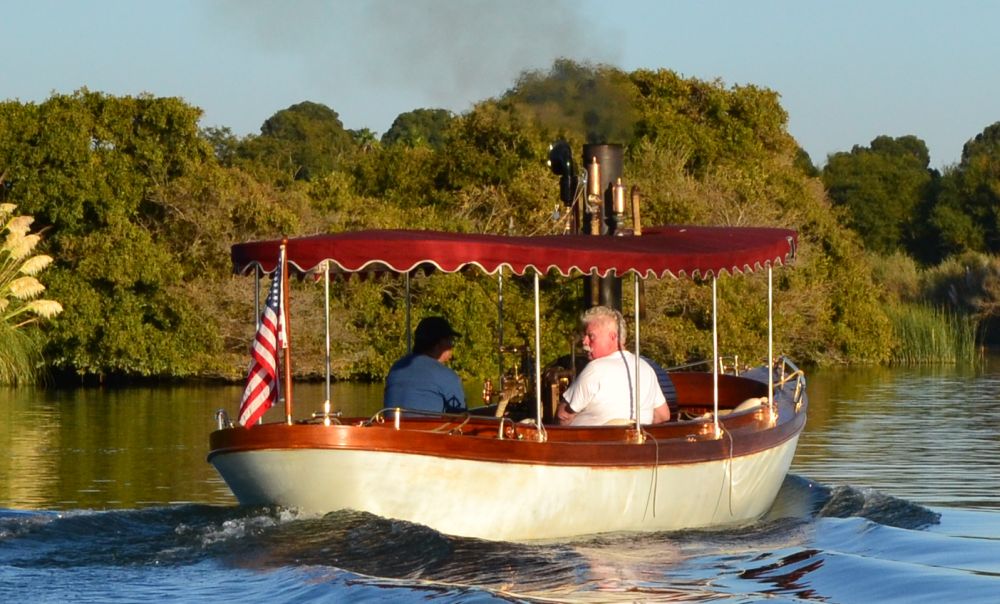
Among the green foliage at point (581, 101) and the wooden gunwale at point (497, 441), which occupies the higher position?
the green foliage at point (581, 101)

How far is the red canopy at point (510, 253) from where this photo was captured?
30.7 ft

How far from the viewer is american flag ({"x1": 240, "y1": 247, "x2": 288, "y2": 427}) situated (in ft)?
30.4

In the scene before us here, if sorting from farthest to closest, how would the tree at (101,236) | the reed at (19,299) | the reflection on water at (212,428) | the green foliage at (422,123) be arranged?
the green foliage at (422,123) < the tree at (101,236) < the reed at (19,299) < the reflection on water at (212,428)

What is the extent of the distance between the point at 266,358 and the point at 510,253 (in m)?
1.48

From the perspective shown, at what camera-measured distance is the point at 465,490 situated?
9594 mm

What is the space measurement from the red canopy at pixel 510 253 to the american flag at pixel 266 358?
28 centimetres

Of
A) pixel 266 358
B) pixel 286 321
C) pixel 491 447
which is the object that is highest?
pixel 286 321

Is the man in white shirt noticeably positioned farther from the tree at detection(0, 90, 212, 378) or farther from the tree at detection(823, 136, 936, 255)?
the tree at detection(823, 136, 936, 255)

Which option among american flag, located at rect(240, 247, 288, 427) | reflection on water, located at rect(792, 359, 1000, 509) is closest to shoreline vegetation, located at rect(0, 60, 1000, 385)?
reflection on water, located at rect(792, 359, 1000, 509)

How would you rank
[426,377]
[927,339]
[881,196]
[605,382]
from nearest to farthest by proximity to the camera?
[605,382] < [426,377] < [927,339] < [881,196]

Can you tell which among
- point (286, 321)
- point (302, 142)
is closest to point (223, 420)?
point (286, 321)

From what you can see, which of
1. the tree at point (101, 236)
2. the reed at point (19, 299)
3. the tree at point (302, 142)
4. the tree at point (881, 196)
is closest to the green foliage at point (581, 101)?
the reed at point (19, 299)

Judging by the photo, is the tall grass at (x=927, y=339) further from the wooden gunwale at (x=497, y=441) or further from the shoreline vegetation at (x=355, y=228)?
the wooden gunwale at (x=497, y=441)

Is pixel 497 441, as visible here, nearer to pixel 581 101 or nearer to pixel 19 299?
pixel 581 101
